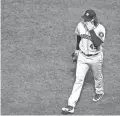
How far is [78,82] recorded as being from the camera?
1237 cm

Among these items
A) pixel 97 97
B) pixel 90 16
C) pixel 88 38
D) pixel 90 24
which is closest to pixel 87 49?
pixel 88 38

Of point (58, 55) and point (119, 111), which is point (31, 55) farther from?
point (119, 111)

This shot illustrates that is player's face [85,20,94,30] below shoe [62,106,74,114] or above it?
above

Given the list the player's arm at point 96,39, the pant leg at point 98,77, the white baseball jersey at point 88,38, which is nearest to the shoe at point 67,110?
the pant leg at point 98,77

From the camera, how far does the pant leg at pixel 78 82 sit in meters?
12.4

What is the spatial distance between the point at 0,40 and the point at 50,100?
3.24m

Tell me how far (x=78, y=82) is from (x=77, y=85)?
2.9 inches

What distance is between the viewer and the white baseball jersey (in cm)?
1211

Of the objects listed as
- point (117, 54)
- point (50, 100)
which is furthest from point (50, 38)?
point (50, 100)

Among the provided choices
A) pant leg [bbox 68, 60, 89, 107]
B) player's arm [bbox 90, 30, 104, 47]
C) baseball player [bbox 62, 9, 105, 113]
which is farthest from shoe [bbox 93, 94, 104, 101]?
player's arm [bbox 90, 30, 104, 47]

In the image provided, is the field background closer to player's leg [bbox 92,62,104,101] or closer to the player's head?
player's leg [bbox 92,62,104,101]

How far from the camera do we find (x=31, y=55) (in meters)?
14.6

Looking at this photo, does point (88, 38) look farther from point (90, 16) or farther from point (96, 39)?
point (90, 16)

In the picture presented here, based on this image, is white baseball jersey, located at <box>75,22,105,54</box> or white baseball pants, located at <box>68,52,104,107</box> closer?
white baseball jersey, located at <box>75,22,105,54</box>
